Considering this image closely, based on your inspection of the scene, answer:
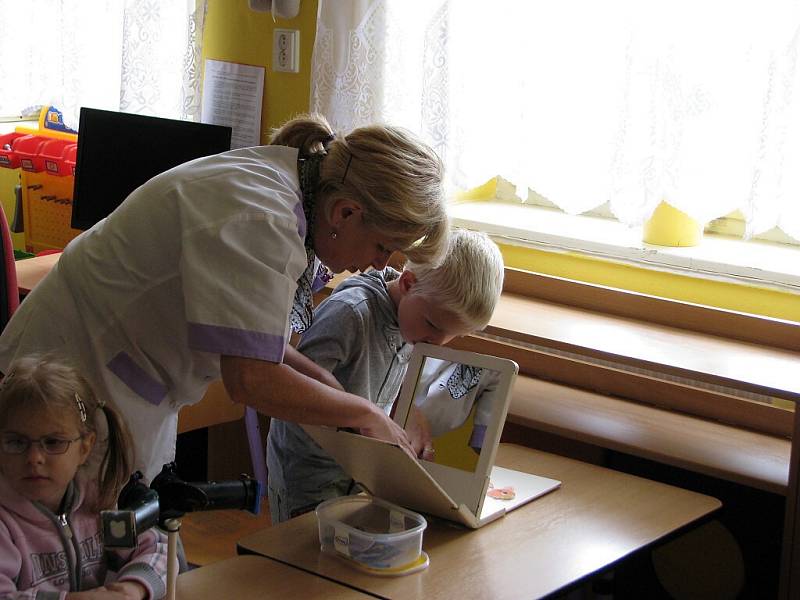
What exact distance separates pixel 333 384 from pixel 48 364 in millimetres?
512

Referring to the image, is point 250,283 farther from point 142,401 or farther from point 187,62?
point 187,62

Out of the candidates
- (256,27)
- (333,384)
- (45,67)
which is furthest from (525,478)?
(45,67)

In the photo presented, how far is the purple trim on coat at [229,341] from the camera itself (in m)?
1.53

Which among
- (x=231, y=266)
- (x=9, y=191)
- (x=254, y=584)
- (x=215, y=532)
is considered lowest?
(x=215, y=532)

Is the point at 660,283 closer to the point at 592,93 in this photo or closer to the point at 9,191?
the point at 592,93

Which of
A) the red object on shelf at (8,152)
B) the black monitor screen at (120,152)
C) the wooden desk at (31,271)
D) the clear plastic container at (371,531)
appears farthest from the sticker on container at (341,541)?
the red object on shelf at (8,152)

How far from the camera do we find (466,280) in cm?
195

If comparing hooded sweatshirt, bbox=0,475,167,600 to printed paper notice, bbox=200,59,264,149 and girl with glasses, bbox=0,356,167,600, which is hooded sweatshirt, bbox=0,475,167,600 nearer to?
girl with glasses, bbox=0,356,167,600


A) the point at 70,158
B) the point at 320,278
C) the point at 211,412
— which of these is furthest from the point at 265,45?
the point at 320,278

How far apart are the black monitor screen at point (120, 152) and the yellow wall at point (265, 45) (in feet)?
1.13

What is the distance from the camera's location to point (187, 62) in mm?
3619

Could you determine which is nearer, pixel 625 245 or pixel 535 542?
pixel 535 542

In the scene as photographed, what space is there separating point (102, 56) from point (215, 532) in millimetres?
2208

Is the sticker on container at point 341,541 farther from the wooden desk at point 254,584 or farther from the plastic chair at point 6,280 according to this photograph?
the plastic chair at point 6,280
